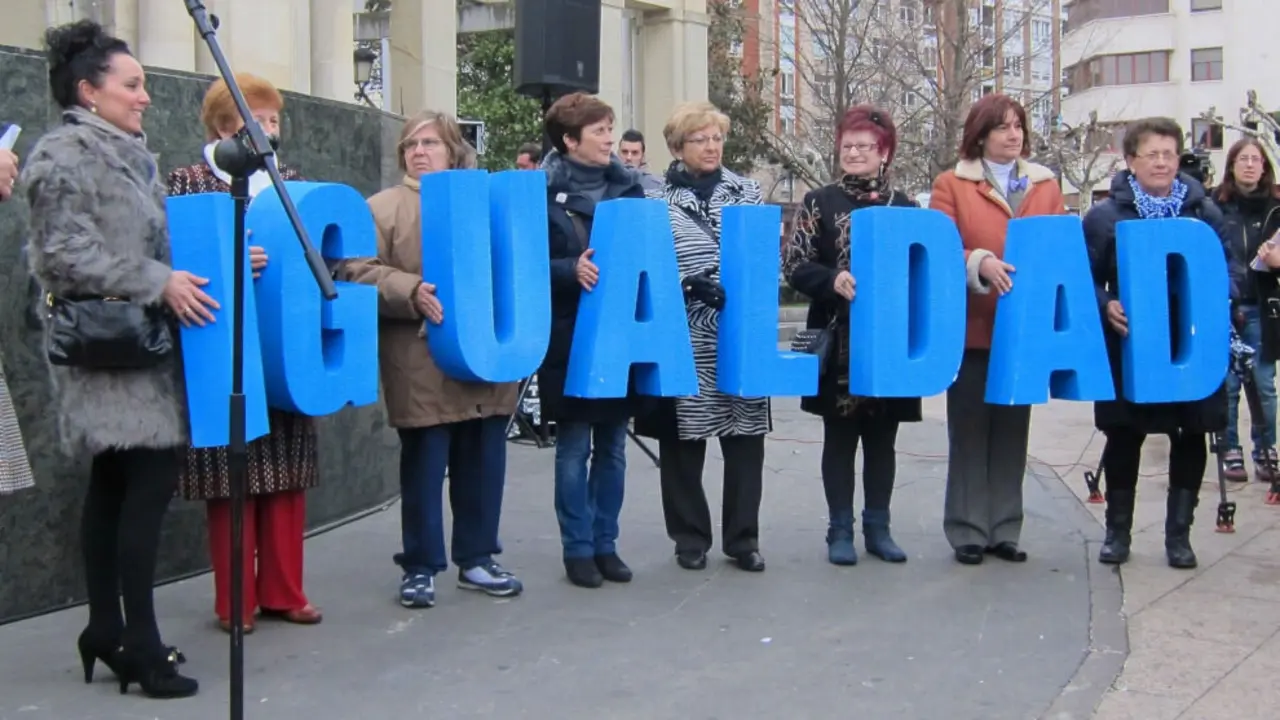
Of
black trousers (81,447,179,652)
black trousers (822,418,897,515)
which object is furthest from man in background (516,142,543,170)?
black trousers (81,447,179,652)

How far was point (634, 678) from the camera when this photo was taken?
4445mm

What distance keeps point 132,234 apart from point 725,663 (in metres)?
2.27

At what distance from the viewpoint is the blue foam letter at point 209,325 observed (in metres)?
4.33

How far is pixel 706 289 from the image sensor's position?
5.64 metres

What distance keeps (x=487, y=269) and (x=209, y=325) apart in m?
1.16

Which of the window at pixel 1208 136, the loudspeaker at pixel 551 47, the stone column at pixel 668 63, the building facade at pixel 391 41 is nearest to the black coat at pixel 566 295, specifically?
the loudspeaker at pixel 551 47

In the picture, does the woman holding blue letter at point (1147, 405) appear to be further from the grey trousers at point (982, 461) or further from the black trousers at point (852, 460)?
the black trousers at point (852, 460)

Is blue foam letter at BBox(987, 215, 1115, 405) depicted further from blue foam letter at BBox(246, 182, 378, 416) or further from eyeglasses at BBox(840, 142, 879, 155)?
blue foam letter at BBox(246, 182, 378, 416)

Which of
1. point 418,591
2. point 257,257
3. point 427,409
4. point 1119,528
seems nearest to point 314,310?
point 257,257

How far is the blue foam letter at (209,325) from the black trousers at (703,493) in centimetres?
192

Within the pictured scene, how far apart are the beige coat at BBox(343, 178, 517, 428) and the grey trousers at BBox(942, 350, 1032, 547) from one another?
1.91m

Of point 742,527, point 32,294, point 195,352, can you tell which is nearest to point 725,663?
point 742,527

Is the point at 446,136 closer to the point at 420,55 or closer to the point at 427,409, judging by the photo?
the point at 427,409

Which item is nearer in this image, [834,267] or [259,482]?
[259,482]
